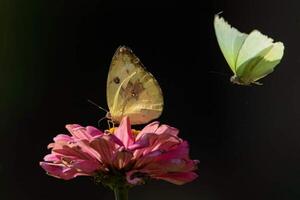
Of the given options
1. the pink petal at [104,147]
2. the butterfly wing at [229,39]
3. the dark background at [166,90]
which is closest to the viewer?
the pink petal at [104,147]

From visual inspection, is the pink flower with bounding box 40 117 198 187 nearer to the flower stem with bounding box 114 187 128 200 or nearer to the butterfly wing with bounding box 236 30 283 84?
the flower stem with bounding box 114 187 128 200

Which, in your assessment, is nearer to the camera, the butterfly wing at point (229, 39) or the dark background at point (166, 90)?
the butterfly wing at point (229, 39)

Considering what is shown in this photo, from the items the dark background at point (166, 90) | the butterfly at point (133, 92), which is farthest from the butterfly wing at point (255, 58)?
the dark background at point (166, 90)

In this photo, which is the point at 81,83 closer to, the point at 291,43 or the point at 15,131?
the point at 15,131

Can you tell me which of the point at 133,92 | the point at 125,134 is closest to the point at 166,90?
the point at 133,92

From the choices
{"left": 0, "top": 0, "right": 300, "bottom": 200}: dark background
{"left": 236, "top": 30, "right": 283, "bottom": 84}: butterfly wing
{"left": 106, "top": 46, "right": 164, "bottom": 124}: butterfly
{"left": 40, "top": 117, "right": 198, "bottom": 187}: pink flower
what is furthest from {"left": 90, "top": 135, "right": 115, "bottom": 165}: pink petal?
{"left": 0, "top": 0, "right": 300, "bottom": 200}: dark background

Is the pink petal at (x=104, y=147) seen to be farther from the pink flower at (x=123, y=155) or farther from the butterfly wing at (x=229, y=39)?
the butterfly wing at (x=229, y=39)

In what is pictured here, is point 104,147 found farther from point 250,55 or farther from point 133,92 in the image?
point 250,55

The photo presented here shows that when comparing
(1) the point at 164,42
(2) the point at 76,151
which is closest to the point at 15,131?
(1) the point at 164,42
